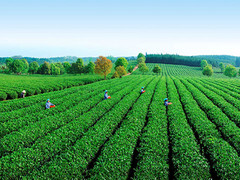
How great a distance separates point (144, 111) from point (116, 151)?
731 cm

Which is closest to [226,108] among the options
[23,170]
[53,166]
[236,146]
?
[236,146]

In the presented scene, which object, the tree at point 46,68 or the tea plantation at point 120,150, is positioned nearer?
the tea plantation at point 120,150

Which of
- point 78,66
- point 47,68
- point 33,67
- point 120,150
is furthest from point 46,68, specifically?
point 120,150

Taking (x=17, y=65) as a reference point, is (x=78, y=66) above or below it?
above

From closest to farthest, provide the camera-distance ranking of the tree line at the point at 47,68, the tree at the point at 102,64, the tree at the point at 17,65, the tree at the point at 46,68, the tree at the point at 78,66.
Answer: the tree at the point at 102,64
the tree at the point at 78,66
the tree line at the point at 47,68
the tree at the point at 17,65
the tree at the point at 46,68

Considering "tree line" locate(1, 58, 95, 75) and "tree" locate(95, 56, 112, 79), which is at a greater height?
"tree" locate(95, 56, 112, 79)

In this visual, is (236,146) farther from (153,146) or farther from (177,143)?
(153,146)

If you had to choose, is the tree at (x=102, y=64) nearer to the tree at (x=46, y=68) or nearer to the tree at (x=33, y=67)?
the tree at (x=46, y=68)

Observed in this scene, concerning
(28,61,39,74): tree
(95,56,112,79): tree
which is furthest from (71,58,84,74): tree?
(95,56,112,79): tree

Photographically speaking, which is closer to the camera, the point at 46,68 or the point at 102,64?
the point at 102,64

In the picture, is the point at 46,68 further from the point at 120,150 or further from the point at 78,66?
the point at 120,150

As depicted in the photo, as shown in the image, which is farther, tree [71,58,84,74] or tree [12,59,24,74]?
tree [12,59,24,74]

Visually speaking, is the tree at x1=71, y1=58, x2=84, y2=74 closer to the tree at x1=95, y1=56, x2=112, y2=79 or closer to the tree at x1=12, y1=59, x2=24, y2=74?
the tree at x1=12, y1=59, x2=24, y2=74

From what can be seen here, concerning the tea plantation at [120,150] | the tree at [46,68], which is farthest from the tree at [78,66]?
the tea plantation at [120,150]
